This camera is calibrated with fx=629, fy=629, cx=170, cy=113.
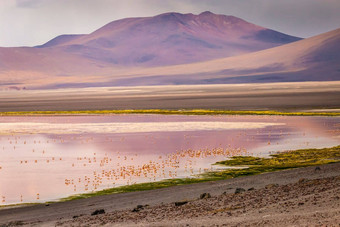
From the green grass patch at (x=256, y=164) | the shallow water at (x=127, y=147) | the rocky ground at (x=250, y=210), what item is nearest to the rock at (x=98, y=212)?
the rocky ground at (x=250, y=210)

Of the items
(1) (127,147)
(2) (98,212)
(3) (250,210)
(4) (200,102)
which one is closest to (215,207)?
(3) (250,210)

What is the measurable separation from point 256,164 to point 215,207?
1284cm

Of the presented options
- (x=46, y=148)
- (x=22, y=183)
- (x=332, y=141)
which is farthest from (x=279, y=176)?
A: (x=46, y=148)

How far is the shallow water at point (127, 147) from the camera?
26.3 meters

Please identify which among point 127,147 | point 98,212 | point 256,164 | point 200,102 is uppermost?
point 200,102

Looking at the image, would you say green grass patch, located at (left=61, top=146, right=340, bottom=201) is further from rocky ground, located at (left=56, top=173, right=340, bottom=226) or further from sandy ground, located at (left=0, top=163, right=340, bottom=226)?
rocky ground, located at (left=56, top=173, right=340, bottom=226)

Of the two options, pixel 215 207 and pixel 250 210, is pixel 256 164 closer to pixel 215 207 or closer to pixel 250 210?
pixel 215 207

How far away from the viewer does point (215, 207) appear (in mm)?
16625

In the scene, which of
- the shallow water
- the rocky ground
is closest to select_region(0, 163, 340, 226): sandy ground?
the rocky ground

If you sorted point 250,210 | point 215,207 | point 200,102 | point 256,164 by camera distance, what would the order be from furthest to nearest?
point 200,102, point 256,164, point 215,207, point 250,210

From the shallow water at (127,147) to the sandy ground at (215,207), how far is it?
3189 millimetres

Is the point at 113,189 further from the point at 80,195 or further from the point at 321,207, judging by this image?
the point at 321,207

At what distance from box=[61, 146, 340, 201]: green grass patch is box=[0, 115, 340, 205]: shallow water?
3.75ft

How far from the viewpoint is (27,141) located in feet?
143
